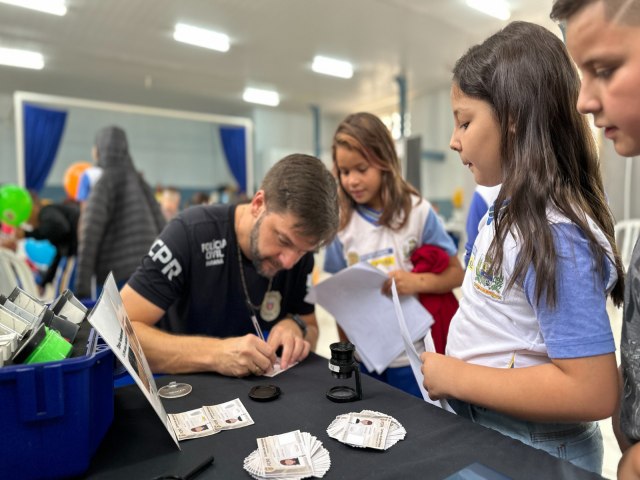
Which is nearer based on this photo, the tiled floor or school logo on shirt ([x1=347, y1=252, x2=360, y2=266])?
school logo on shirt ([x1=347, y1=252, x2=360, y2=266])

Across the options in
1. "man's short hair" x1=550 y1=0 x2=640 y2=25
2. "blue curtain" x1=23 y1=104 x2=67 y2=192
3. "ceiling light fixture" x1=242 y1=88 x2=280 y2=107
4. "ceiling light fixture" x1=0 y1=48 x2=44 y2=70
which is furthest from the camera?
"ceiling light fixture" x1=242 y1=88 x2=280 y2=107

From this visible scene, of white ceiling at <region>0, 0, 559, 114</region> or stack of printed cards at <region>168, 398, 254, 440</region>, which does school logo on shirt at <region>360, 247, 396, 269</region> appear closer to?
stack of printed cards at <region>168, 398, 254, 440</region>

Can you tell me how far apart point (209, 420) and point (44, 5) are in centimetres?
602

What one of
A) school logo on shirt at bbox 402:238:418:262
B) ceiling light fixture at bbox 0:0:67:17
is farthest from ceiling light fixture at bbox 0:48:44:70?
school logo on shirt at bbox 402:238:418:262

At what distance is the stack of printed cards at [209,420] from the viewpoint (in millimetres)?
755

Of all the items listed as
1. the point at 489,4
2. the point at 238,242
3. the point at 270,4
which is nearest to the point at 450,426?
the point at 238,242

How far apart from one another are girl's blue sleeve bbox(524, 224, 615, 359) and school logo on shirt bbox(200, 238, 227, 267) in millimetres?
880

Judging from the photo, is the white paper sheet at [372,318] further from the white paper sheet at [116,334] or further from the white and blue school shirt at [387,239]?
the white paper sheet at [116,334]

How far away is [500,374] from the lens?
0.74 metres

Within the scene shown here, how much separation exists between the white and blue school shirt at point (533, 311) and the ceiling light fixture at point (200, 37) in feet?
19.9

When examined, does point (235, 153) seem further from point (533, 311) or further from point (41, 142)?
point (533, 311)

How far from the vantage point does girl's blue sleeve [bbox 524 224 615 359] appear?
2.16 feet

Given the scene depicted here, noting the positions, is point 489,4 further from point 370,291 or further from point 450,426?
point 450,426

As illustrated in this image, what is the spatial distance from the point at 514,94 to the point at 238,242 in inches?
34.1
